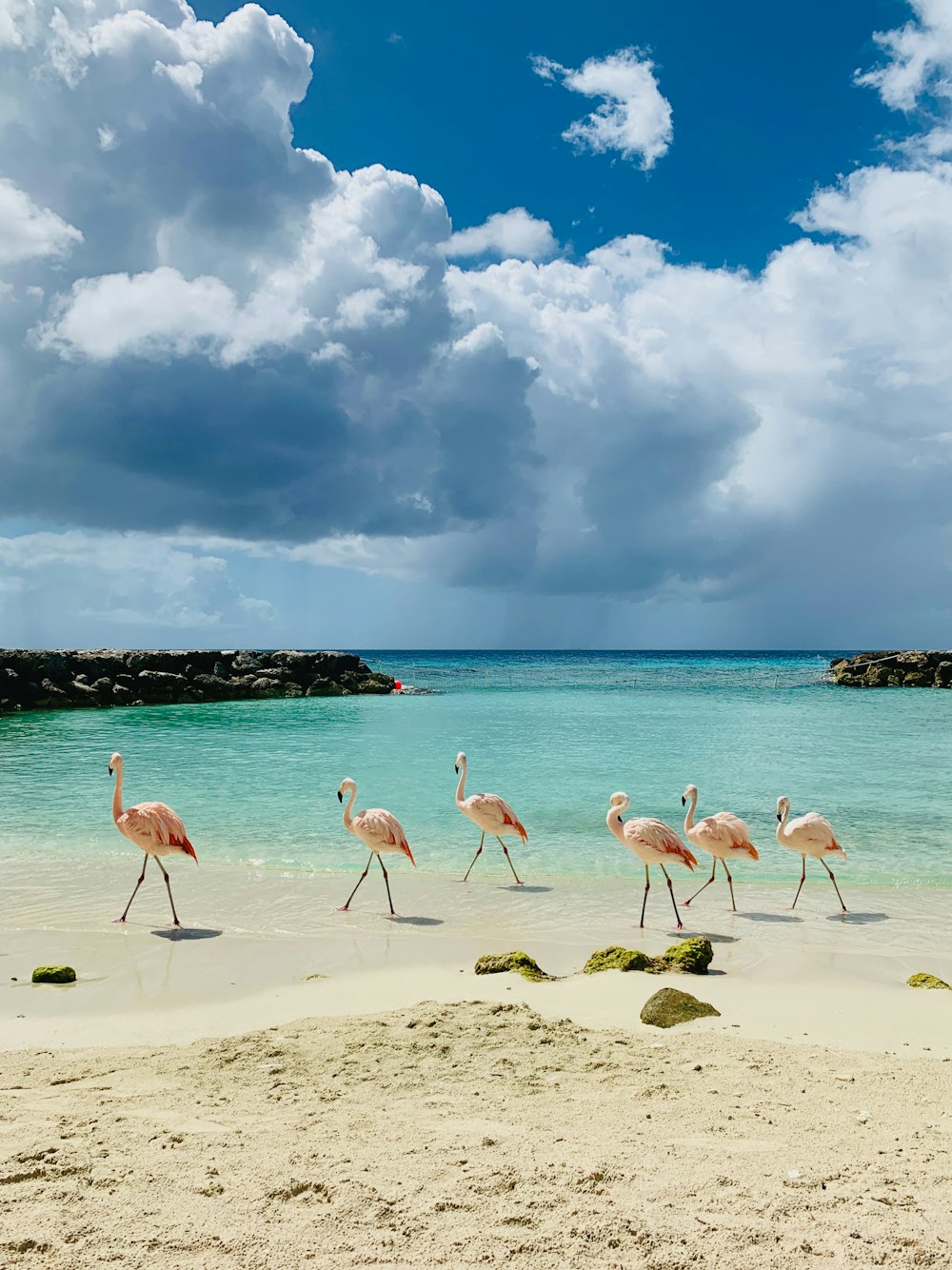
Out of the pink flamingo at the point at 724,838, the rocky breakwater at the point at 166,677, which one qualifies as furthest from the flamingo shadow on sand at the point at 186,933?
the rocky breakwater at the point at 166,677

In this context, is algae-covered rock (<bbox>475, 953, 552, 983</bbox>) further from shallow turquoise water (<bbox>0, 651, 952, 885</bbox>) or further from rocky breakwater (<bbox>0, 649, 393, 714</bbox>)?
rocky breakwater (<bbox>0, 649, 393, 714</bbox>)

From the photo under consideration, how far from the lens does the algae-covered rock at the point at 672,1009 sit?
590 centimetres

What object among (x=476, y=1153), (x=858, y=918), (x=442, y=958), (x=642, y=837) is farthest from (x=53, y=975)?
(x=858, y=918)

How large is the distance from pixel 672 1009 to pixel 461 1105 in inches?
86.1

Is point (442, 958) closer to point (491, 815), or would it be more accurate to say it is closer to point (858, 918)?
point (491, 815)

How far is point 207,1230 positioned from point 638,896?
7.74m

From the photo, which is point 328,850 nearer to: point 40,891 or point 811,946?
point 40,891

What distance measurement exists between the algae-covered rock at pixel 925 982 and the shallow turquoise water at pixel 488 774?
4.33m

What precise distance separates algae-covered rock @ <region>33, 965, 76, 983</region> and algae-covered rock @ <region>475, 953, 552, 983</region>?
3409 mm

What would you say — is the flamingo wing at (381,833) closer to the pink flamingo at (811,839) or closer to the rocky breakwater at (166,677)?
the pink flamingo at (811,839)

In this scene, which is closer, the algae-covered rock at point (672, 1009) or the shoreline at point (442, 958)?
the algae-covered rock at point (672, 1009)

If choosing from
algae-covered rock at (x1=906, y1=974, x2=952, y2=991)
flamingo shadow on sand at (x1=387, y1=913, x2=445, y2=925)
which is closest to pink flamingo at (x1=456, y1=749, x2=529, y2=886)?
flamingo shadow on sand at (x1=387, y1=913, x2=445, y2=925)

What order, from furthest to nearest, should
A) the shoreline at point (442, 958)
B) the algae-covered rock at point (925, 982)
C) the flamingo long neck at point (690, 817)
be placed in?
the flamingo long neck at point (690, 817) < the algae-covered rock at point (925, 982) < the shoreline at point (442, 958)

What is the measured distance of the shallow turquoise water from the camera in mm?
12625
